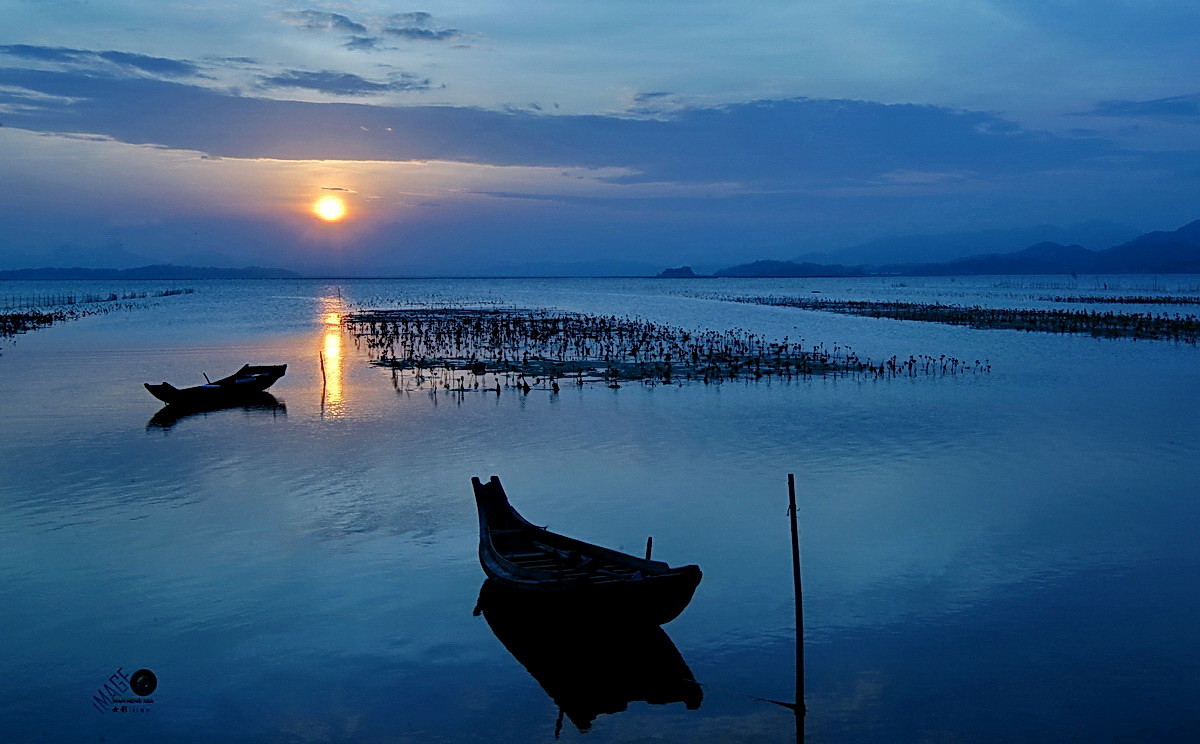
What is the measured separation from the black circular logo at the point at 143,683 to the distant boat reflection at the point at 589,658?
4912 millimetres

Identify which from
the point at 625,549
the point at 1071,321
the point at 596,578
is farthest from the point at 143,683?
the point at 1071,321

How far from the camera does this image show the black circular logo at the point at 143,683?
1234cm

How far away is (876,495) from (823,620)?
7637 millimetres

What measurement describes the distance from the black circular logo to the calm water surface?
332 mm

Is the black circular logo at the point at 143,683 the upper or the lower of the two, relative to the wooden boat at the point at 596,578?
lower

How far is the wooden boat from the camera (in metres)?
12.6

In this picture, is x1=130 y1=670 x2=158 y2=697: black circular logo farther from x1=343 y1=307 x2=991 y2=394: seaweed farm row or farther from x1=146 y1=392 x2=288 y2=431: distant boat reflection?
x1=343 y1=307 x2=991 y2=394: seaweed farm row

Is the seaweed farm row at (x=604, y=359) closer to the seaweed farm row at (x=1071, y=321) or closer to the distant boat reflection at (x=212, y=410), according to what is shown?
the distant boat reflection at (x=212, y=410)

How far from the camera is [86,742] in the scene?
1123 cm

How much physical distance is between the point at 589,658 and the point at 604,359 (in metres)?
34.8

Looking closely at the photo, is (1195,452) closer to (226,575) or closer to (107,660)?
(226,575)

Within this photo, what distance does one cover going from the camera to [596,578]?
43.2 ft

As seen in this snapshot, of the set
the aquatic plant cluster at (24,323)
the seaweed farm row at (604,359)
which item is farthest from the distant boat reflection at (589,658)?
the aquatic plant cluster at (24,323)

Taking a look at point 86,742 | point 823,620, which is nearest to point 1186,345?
point 823,620
